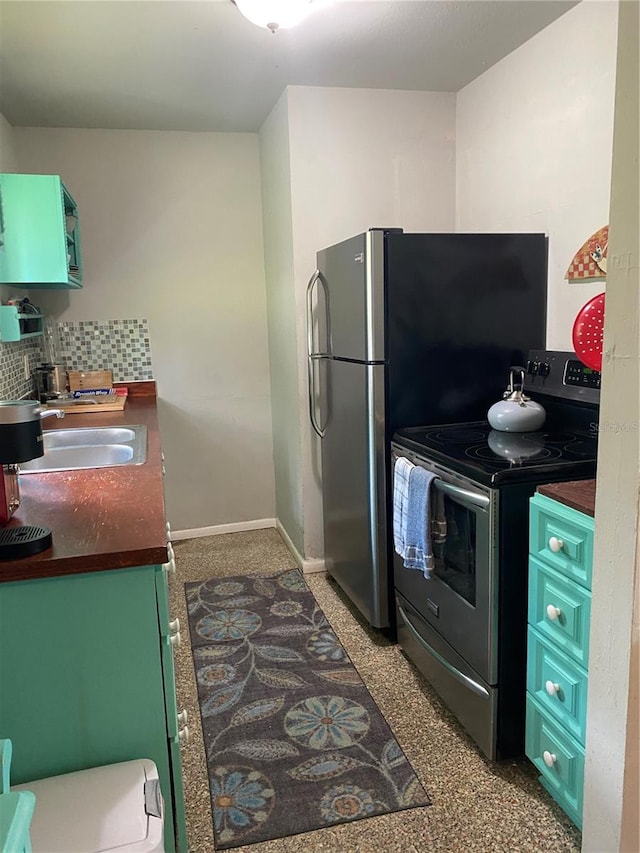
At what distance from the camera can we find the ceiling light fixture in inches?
81.2

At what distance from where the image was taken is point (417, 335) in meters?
2.54

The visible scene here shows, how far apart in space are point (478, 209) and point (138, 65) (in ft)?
5.36

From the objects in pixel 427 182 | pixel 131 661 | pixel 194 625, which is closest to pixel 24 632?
pixel 131 661

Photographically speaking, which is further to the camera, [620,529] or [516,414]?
[516,414]

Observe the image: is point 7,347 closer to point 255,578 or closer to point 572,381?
point 255,578

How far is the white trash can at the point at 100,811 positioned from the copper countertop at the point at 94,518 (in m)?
0.39

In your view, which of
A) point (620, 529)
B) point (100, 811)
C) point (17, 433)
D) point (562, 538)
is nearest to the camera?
point (100, 811)

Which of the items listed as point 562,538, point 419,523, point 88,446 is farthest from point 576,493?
point 88,446

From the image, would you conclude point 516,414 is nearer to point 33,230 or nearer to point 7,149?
point 33,230

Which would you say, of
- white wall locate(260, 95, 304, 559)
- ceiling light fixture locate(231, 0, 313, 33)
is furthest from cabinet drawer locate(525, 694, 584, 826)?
ceiling light fixture locate(231, 0, 313, 33)

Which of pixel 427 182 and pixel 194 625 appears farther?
pixel 427 182

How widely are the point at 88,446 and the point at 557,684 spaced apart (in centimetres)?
200

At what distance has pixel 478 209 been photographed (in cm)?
310

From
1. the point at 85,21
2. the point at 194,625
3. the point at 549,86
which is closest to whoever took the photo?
the point at 85,21
